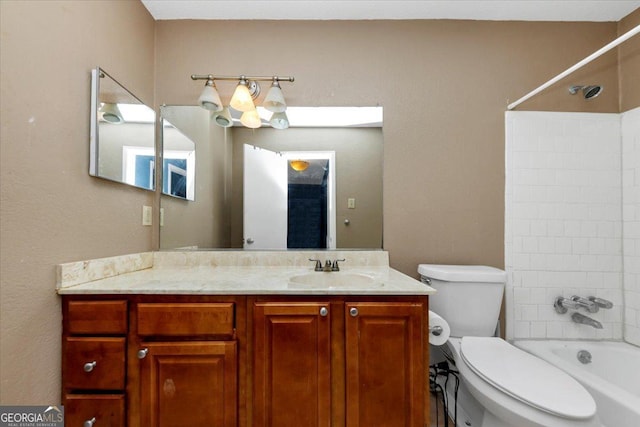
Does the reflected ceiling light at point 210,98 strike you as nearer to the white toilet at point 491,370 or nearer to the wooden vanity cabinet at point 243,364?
the wooden vanity cabinet at point 243,364

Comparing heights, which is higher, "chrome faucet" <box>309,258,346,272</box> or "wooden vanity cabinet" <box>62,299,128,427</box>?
"chrome faucet" <box>309,258,346,272</box>

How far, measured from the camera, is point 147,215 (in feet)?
5.17

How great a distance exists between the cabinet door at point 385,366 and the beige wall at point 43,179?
1122 millimetres

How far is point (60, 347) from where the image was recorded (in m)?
1.03

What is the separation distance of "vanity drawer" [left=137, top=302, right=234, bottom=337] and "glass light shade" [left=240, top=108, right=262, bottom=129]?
3.52ft

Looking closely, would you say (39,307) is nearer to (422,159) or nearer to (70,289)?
(70,289)

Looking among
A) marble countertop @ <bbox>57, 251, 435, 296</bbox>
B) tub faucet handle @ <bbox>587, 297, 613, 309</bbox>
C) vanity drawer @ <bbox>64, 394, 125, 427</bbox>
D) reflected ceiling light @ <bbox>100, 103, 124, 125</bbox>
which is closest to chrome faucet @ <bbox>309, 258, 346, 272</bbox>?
marble countertop @ <bbox>57, 251, 435, 296</bbox>

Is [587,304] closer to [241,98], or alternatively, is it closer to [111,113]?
[241,98]

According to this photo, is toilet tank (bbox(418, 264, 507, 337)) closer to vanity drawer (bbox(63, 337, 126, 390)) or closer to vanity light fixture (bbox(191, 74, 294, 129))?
vanity light fixture (bbox(191, 74, 294, 129))

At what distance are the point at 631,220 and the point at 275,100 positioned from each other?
223 centimetres

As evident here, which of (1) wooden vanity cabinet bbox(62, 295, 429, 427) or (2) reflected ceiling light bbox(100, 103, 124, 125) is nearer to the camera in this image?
(1) wooden vanity cabinet bbox(62, 295, 429, 427)

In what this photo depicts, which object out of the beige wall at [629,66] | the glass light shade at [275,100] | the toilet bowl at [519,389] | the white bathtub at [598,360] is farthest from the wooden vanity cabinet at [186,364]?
the beige wall at [629,66]

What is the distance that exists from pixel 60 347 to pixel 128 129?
Answer: 3.32 feet

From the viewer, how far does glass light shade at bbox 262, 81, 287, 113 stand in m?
1.52
